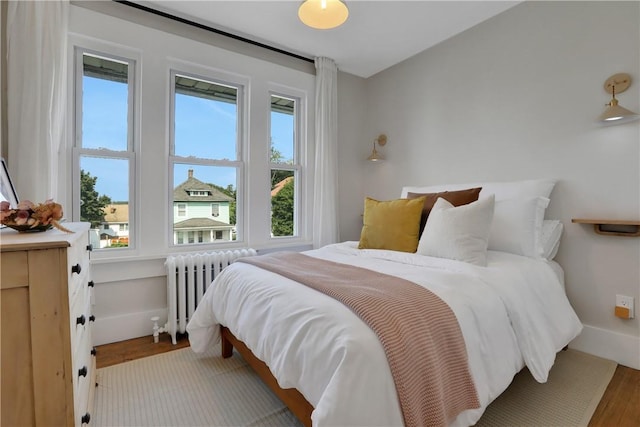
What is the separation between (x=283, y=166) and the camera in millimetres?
3250

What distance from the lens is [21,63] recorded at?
1.94m

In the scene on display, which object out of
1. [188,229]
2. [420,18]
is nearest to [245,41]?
[420,18]

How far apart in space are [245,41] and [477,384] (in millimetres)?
3232

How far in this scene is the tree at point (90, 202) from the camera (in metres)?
2.30

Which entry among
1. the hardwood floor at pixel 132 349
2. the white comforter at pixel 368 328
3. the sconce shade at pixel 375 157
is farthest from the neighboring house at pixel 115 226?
the sconce shade at pixel 375 157

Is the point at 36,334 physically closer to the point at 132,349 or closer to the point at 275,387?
the point at 275,387

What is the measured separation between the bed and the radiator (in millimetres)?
543

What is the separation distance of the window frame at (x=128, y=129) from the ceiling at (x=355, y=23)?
1.67ft

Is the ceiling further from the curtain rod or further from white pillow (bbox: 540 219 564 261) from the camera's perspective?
white pillow (bbox: 540 219 564 261)

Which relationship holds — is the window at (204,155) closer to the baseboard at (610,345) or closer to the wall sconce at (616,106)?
the wall sconce at (616,106)

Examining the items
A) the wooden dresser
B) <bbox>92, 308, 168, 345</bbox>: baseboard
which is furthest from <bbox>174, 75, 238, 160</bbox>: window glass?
the wooden dresser

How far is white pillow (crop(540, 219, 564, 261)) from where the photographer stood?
2.10 meters

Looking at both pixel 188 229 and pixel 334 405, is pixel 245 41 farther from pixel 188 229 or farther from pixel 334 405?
pixel 334 405

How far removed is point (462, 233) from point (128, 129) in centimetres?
265
